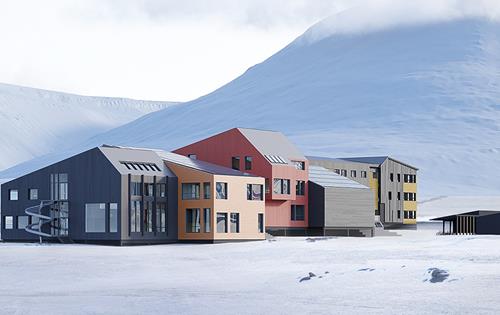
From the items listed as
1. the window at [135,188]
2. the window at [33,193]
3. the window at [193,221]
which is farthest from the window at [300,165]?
the window at [33,193]

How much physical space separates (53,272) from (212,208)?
31.9 metres

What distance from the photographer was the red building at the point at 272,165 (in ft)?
306

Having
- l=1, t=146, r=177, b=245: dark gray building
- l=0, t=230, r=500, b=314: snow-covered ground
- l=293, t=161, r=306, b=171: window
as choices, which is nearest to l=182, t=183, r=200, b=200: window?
Answer: l=1, t=146, r=177, b=245: dark gray building

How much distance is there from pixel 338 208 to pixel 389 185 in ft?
114

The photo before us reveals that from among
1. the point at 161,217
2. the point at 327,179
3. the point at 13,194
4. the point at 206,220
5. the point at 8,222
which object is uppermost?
the point at 327,179

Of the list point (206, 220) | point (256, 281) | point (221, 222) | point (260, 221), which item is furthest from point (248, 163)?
point (256, 281)

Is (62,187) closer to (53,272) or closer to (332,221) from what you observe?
(332,221)

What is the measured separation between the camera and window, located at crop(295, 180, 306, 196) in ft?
318

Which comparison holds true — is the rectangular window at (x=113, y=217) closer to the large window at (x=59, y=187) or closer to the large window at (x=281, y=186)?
the large window at (x=59, y=187)

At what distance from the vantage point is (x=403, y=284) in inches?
1500

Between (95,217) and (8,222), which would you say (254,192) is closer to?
(95,217)

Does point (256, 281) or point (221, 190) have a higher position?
point (221, 190)

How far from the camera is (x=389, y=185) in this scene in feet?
433

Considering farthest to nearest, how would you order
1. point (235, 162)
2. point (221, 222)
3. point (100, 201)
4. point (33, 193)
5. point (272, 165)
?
point (235, 162) → point (272, 165) → point (33, 193) → point (221, 222) → point (100, 201)
